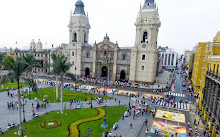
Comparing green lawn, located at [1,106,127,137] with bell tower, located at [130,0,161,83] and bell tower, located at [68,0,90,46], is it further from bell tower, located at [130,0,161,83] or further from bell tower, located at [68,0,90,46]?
bell tower, located at [68,0,90,46]

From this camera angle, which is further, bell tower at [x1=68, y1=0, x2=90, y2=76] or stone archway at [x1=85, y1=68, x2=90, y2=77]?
stone archway at [x1=85, y1=68, x2=90, y2=77]

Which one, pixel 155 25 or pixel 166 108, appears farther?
pixel 155 25

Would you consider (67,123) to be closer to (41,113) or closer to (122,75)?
(41,113)

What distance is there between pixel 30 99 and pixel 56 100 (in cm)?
572

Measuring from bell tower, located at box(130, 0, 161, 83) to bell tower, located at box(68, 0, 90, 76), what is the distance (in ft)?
72.2

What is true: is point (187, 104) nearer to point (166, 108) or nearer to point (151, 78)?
point (166, 108)

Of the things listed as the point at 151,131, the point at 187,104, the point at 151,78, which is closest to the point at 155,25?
the point at 151,78

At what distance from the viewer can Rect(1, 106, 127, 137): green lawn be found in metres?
20.3

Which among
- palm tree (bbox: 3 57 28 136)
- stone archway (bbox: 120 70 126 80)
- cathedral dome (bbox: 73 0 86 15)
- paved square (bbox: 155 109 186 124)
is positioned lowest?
paved square (bbox: 155 109 186 124)

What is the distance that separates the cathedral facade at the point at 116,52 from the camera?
5081 centimetres

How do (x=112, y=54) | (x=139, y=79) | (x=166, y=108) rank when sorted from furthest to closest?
(x=112, y=54)
(x=139, y=79)
(x=166, y=108)

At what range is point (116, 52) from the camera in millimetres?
56250

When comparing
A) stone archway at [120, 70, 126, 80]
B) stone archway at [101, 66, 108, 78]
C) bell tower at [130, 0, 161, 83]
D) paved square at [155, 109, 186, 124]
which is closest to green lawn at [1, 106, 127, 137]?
paved square at [155, 109, 186, 124]

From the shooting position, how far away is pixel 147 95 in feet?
137
